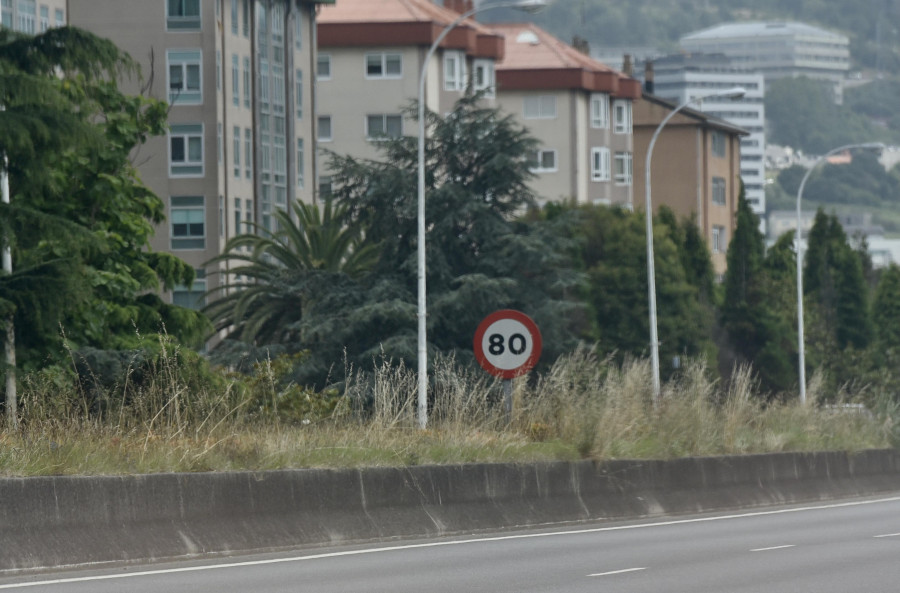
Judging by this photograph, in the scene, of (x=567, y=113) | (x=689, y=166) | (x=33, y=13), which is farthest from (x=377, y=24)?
(x=689, y=166)

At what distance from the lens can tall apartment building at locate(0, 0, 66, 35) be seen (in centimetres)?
5438

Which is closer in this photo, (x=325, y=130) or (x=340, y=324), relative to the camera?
(x=340, y=324)

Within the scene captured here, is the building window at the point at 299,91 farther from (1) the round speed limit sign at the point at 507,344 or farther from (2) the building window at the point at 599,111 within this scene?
(1) the round speed limit sign at the point at 507,344

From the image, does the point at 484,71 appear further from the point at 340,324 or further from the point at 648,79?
the point at 340,324

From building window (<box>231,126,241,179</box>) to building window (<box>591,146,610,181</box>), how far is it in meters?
37.4

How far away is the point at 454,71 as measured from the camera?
86.3 m

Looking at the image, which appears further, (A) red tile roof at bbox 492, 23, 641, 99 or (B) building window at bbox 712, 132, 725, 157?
(B) building window at bbox 712, 132, 725, 157

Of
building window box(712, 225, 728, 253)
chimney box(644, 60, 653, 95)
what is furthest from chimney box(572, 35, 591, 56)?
building window box(712, 225, 728, 253)

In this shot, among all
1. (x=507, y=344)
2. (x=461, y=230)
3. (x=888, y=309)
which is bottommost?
(x=888, y=309)

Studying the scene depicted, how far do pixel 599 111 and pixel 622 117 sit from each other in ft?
8.93

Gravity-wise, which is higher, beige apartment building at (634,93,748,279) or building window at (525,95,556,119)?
building window at (525,95,556,119)

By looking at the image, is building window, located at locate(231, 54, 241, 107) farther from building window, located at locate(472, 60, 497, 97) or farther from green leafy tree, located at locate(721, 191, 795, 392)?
building window, located at locate(472, 60, 497, 97)

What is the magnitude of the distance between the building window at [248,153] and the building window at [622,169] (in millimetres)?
38820

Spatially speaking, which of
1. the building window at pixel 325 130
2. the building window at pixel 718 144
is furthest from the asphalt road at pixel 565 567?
the building window at pixel 718 144
